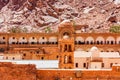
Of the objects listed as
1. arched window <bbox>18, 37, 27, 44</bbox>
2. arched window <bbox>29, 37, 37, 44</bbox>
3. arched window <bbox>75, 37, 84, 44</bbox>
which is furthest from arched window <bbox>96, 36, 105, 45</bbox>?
arched window <bbox>18, 37, 27, 44</bbox>

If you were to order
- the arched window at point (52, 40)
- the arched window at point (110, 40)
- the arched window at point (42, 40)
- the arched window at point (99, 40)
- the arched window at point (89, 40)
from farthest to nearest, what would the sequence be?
the arched window at point (42, 40) < the arched window at point (52, 40) < the arched window at point (89, 40) < the arched window at point (99, 40) < the arched window at point (110, 40)


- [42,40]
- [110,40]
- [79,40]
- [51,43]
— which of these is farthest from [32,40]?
[110,40]

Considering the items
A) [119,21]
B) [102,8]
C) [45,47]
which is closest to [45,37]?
[45,47]

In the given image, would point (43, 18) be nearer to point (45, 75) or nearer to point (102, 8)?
point (102, 8)

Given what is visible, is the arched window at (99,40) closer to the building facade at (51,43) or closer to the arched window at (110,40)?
the building facade at (51,43)

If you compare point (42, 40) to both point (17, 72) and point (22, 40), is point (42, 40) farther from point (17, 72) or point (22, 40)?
point (17, 72)

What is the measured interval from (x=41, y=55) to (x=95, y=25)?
4586 centimetres

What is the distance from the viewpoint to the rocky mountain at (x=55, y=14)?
124000 mm

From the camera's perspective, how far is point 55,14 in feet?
427

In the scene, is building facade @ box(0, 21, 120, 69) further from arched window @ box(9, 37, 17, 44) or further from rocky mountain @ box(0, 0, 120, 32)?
rocky mountain @ box(0, 0, 120, 32)

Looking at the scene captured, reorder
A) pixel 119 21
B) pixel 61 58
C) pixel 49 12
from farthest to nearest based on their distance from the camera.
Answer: pixel 49 12, pixel 119 21, pixel 61 58

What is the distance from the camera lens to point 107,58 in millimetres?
67625

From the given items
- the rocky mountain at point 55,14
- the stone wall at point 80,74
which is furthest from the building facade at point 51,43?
the rocky mountain at point 55,14

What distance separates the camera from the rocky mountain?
124000mm
